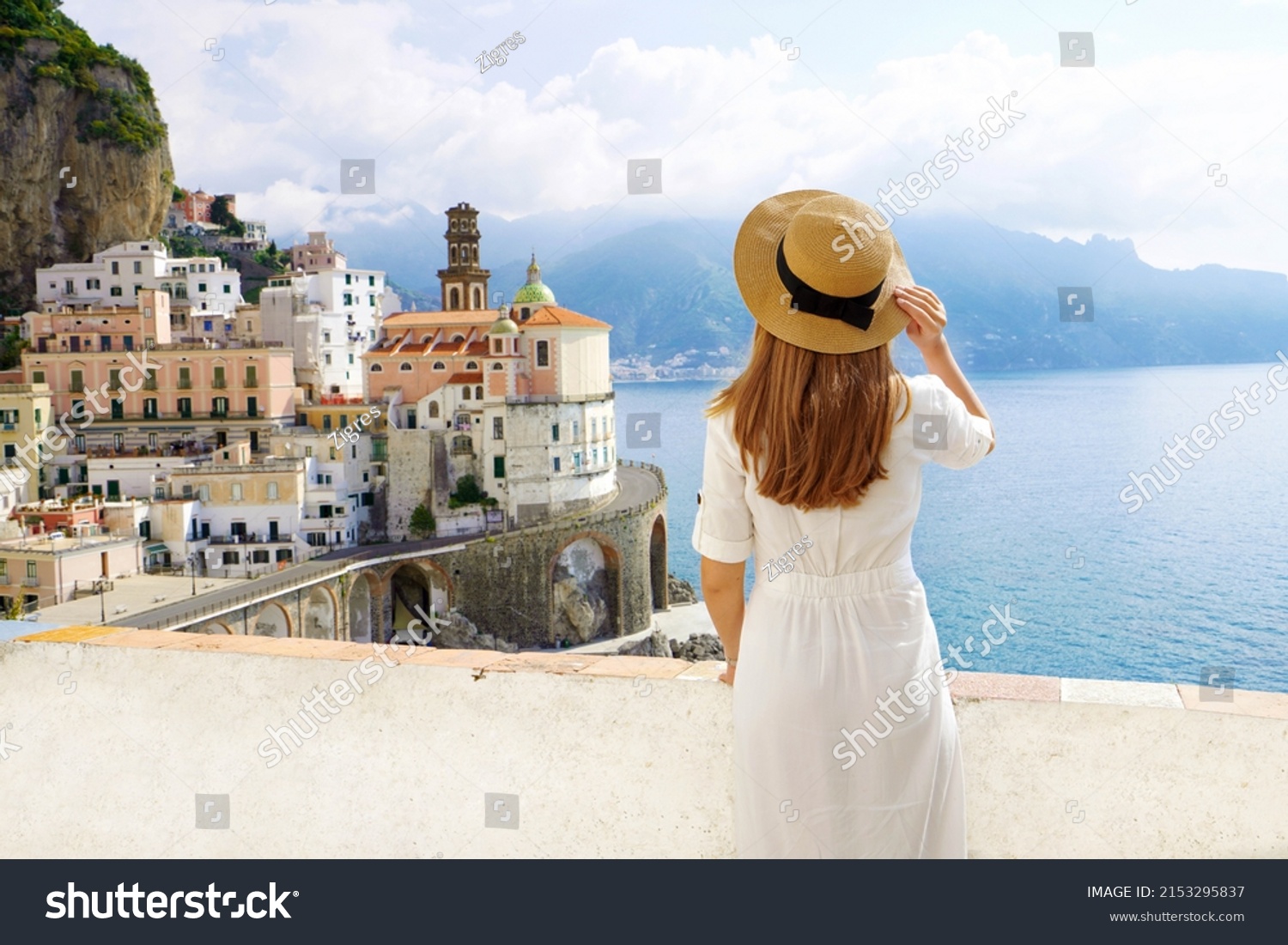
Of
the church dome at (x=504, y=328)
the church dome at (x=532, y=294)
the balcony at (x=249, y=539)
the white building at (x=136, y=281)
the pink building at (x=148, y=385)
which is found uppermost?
the white building at (x=136, y=281)

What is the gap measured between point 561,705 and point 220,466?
91.7 feet

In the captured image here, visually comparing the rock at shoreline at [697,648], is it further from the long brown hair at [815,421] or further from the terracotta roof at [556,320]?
the long brown hair at [815,421]

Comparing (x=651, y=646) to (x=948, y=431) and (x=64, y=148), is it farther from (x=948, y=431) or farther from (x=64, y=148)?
(x=64, y=148)

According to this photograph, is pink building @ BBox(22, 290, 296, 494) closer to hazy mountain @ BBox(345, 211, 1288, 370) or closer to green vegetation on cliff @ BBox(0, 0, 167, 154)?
green vegetation on cliff @ BBox(0, 0, 167, 154)

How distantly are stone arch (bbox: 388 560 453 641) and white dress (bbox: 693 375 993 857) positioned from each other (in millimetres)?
26990

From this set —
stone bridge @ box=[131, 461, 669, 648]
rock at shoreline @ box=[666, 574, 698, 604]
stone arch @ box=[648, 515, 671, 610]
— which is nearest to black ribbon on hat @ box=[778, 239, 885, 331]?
stone bridge @ box=[131, 461, 669, 648]

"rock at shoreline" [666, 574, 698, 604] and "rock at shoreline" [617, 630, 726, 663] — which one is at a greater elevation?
Answer: "rock at shoreline" [666, 574, 698, 604]

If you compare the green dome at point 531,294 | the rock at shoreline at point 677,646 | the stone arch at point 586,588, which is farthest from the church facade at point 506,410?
the rock at shoreline at point 677,646

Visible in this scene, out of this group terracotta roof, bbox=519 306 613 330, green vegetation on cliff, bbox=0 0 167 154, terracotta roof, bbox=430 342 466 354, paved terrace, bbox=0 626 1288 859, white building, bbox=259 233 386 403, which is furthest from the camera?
green vegetation on cliff, bbox=0 0 167 154

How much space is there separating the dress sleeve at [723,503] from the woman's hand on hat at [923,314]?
0.31m

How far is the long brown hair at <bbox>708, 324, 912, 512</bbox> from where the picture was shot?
1.42 meters

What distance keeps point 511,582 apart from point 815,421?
2722 centimetres

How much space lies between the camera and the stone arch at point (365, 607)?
27.1 meters

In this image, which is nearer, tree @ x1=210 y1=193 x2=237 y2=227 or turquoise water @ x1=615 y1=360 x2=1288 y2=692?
turquoise water @ x1=615 y1=360 x2=1288 y2=692
